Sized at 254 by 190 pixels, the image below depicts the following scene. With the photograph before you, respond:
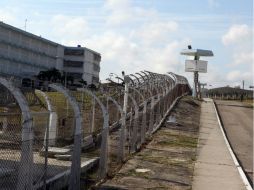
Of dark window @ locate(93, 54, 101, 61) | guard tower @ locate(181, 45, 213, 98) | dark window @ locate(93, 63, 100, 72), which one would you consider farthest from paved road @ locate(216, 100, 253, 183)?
dark window @ locate(93, 63, 100, 72)

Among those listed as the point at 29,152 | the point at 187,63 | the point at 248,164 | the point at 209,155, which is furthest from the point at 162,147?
the point at 187,63

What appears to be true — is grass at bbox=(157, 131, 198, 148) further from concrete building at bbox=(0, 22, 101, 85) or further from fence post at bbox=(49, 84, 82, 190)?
concrete building at bbox=(0, 22, 101, 85)

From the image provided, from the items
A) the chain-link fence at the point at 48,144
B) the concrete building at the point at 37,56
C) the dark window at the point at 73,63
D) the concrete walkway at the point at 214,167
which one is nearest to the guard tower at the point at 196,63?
the concrete building at the point at 37,56

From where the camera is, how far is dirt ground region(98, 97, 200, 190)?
11391 mm

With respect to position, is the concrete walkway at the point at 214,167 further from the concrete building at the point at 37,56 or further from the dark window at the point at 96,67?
the dark window at the point at 96,67

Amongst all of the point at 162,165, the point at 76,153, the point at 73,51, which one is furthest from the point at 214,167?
the point at 73,51

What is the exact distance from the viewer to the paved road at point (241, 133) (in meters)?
17.0

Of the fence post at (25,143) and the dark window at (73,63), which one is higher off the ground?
the dark window at (73,63)

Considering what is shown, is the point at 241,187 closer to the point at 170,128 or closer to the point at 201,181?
the point at 201,181

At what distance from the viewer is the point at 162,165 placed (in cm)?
1408

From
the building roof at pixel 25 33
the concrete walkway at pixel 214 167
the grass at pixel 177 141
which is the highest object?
the building roof at pixel 25 33

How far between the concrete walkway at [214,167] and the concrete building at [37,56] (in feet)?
130

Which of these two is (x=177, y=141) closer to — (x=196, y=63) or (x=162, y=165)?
(x=162, y=165)

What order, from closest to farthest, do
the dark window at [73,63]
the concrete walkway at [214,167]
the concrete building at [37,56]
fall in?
the concrete walkway at [214,167]
the concrete building at [37,56]
the dark window at [73,63]
